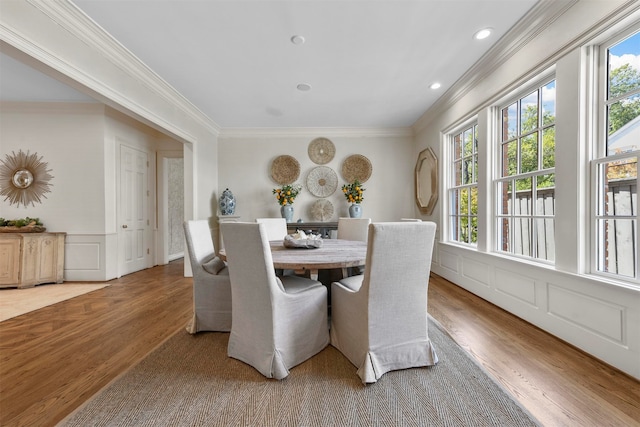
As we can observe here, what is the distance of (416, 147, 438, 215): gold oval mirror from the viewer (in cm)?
427

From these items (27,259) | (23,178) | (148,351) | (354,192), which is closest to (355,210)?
(354,192)

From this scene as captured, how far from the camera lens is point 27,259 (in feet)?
11.7

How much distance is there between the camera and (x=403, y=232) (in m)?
1.54

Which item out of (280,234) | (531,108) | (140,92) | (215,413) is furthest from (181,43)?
(531,108)

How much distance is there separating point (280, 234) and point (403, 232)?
227 centimetres

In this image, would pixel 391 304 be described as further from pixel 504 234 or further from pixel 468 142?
pixel 468 142

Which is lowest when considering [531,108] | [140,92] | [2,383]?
[2,383]

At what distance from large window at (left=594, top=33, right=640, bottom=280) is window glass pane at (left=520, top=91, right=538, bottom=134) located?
0.65m

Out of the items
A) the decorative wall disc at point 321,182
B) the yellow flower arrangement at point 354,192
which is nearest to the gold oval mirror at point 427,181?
the yellow flower arrangement at point 354,192

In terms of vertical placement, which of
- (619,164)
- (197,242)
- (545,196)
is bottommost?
(197,242)

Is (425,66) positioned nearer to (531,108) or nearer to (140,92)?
(531,108)

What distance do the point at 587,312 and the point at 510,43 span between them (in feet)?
7.59

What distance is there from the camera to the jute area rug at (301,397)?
50.7 inches

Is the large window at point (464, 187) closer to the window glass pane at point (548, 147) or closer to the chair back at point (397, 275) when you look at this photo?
the window glass pane at point (548, 147)
